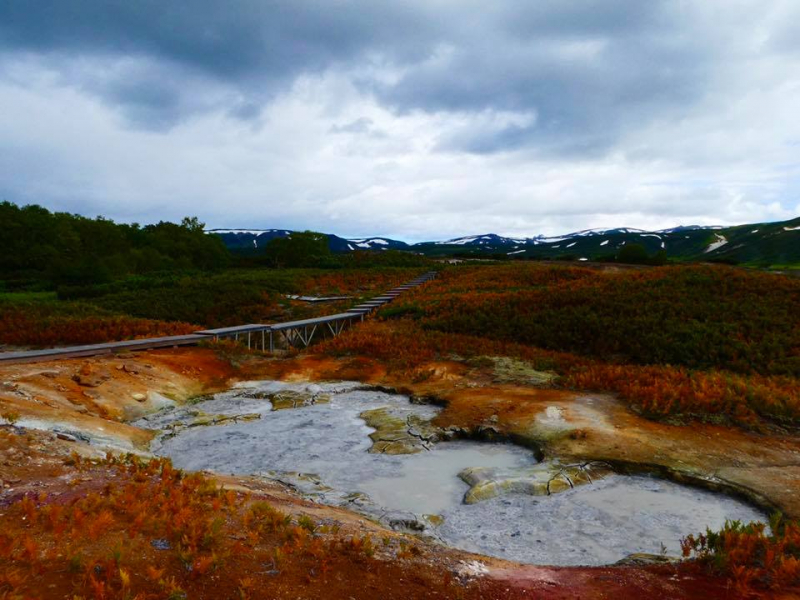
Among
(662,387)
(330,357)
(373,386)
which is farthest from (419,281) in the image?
(662,387)

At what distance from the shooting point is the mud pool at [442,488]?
22.1 feet

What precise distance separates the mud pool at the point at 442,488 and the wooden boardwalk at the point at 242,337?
238 inches

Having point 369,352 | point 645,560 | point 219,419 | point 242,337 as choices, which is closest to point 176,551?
point 645,560

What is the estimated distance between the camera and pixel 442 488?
856 centimetres

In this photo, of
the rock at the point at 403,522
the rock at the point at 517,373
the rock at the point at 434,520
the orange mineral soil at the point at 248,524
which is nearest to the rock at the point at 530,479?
the orange mineral soil at the point at 248,524

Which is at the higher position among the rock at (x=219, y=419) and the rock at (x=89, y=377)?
the rock at (x=89, y=377)

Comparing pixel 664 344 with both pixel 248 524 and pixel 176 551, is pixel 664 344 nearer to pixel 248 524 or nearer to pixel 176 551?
pixel 248 524

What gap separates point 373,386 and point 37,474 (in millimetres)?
10283

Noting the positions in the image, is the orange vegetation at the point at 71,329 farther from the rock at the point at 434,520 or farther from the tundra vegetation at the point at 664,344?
the rock at the point at 434,520

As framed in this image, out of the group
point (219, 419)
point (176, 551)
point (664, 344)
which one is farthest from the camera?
point (664, 344)

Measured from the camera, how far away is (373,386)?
15.9 metres

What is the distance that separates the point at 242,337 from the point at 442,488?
1801cm

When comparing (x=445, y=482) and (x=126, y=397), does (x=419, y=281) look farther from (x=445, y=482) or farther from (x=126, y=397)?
(x=445, y=482)

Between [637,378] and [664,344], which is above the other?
[664,344]
